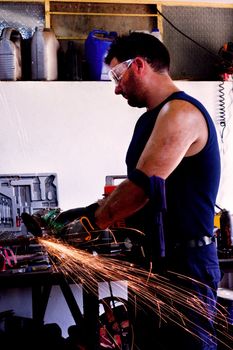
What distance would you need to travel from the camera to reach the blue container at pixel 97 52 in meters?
4.56

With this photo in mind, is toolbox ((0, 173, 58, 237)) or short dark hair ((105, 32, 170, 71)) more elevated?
short dark hair ((105, 32, 170, 71))

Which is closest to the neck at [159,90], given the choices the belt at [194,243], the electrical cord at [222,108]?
the belt at [194,243]

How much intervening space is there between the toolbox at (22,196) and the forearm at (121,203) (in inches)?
80.1

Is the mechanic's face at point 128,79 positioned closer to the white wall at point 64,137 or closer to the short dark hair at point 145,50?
the short dark hair at point 145,50

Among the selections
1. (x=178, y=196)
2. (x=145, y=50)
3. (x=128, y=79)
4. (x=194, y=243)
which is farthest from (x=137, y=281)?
(x=145, y=50)

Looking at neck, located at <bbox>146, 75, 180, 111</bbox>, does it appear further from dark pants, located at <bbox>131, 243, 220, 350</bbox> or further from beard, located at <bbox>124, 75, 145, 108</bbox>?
dark pants, located at <bbox>131, 243, 220, 350</bbox>

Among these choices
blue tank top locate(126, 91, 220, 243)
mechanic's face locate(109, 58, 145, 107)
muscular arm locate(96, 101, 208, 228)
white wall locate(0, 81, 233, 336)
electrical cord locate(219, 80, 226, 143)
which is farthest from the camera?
electrical cord locate(219, 80, 226, 143)

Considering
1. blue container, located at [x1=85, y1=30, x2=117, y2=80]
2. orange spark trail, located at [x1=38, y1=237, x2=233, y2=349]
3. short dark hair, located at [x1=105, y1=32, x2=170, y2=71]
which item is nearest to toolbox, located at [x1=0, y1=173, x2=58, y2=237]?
orange spark trail, located at [x1=38, y1=237, x2=233, y2=349]

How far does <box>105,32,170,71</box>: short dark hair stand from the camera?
97.6 inches

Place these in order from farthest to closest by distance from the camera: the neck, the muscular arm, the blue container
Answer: the blue container
the neck
the muscular arm

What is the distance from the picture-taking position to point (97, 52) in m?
4.58

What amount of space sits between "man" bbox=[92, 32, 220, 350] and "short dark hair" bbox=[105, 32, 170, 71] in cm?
18

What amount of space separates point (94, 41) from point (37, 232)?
2.67 metres

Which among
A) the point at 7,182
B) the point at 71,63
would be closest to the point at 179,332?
the point at 7,182
